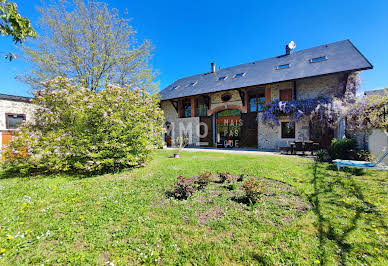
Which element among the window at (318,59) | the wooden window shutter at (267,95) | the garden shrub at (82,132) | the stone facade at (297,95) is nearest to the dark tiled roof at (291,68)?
the window at (318,59)

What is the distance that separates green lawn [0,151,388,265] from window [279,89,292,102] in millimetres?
8353

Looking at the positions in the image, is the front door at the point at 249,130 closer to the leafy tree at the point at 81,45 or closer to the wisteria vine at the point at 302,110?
the wisteria vine at the point at 302,110

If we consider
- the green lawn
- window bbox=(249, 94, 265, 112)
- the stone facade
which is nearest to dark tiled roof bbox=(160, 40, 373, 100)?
the stone facade

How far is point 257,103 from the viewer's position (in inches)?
474

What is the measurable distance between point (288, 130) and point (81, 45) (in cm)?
1434

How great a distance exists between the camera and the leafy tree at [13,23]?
2.56m

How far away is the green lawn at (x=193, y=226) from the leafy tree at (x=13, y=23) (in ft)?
9.95

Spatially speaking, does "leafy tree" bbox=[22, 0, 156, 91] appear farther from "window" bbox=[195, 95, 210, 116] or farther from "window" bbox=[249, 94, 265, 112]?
"window" bbox=[249, 94, 265, 112]

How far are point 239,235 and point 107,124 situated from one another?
480 cm

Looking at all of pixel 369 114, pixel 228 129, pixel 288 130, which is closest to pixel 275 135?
pixel 288 130

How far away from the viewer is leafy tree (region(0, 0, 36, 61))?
256 cm

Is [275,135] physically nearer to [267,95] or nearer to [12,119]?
[267,95]

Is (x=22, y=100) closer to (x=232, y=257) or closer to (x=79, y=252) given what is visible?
(x=79, y=252)

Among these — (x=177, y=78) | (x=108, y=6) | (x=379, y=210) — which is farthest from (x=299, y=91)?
(x=177, y=78)
